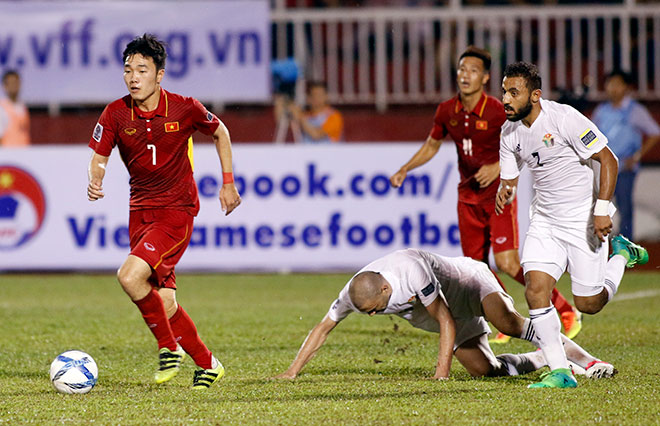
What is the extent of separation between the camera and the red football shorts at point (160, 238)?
659 cm

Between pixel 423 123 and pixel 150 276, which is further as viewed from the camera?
pixel 423 123

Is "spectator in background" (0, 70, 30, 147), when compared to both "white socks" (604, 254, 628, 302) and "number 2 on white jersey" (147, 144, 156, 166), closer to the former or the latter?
"number 2 on white jersey" (147, 144, 156, 166)

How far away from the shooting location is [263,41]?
15.3m

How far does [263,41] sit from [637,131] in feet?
16.2

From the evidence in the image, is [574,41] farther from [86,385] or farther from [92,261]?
[86,385]

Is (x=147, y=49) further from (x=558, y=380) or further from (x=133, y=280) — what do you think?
(x=558, y=380)

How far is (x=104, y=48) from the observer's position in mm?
15477

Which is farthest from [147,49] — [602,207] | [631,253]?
[631,253]

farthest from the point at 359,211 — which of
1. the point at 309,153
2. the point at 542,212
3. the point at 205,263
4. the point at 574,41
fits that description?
the point at 542,212

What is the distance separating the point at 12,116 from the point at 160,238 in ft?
28.9

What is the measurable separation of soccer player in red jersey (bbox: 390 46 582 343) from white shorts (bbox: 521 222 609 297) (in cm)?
175

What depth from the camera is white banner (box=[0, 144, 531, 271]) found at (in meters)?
13.0

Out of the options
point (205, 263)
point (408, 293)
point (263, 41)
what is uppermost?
point (263, 41)

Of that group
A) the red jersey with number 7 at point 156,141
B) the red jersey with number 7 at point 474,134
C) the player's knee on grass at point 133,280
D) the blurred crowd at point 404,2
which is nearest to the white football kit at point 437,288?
the player's knee on grass at point 133,280
